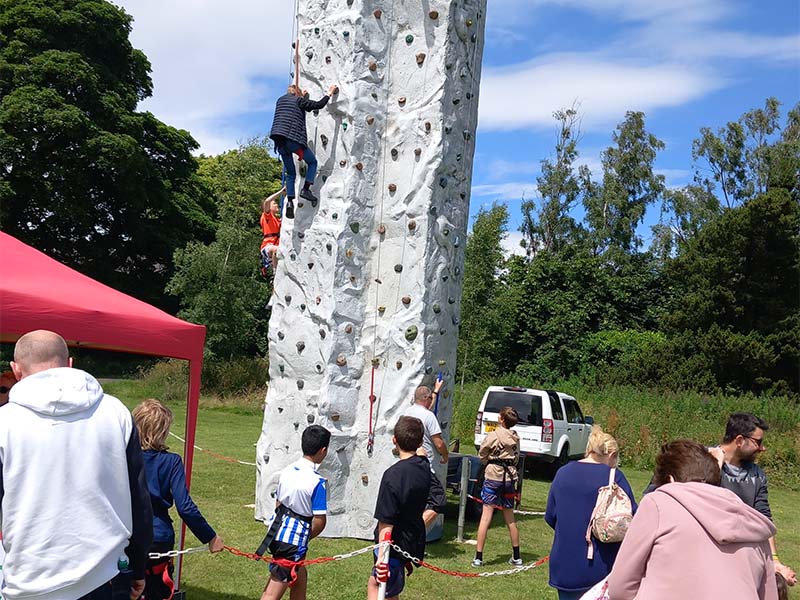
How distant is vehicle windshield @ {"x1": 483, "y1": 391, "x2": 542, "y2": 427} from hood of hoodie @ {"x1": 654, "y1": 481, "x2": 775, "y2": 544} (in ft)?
43.6

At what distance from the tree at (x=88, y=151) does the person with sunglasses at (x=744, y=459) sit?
2808 centimetres

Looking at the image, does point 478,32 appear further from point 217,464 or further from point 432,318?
point 217,464

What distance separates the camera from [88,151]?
29516 mm

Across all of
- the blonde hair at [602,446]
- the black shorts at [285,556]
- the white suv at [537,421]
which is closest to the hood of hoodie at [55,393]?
the black shorts at [285,556]

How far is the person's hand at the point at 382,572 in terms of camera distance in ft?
16.8

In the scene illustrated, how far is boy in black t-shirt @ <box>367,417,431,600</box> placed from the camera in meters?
5.09

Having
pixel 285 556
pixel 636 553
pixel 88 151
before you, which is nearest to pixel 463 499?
pixel 285 556

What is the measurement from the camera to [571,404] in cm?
1827

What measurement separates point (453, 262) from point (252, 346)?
82.1 ft

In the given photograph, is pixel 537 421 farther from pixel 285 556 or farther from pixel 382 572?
pixel 382 572

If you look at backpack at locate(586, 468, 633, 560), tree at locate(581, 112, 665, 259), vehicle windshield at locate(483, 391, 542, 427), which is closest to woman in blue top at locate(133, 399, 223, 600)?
backpack at locate(586, 468, 633, 560)

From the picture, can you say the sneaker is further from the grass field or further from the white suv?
the white suv

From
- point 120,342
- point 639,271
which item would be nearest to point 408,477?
point 120,342

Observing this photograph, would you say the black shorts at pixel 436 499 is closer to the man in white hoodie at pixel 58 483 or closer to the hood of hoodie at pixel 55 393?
the man in white hoodie at pixel 58 483
